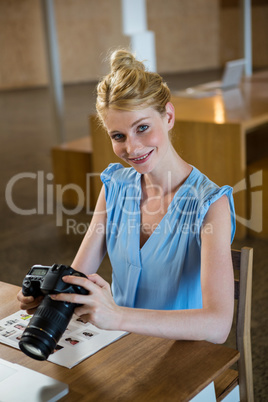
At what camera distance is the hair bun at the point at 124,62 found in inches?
56.0

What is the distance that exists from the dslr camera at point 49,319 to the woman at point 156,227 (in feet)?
0.33

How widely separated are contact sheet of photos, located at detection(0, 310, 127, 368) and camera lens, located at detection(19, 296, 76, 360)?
0.11m

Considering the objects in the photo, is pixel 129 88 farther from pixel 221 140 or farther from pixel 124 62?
pixel 221 140

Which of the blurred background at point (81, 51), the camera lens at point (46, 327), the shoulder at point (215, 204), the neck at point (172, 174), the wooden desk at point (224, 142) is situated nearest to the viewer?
the camera lens at point (46, 327)

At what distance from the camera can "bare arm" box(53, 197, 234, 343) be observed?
112 centimetres

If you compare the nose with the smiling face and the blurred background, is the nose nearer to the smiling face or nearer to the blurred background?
the smiling face

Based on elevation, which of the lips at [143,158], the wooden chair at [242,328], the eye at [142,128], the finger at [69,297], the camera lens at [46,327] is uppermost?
the eye at [142,128]

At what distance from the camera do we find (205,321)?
123 cm

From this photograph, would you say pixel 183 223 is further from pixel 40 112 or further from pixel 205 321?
pixel 40 112

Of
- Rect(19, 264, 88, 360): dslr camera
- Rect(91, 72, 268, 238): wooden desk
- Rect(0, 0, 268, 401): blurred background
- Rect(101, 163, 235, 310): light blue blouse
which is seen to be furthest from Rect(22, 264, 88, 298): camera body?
Rect(0, 0, 268, 401): blurred background

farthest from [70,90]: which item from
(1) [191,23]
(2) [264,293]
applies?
(2) [264,293]

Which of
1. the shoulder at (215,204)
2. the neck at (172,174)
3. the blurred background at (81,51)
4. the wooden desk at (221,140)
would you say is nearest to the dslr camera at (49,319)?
the shoulder at (215,204)

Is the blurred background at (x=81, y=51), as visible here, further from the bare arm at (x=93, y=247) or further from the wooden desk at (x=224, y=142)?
the bare arm at (x=93, y=247)

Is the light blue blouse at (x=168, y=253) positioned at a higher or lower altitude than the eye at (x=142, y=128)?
lower
